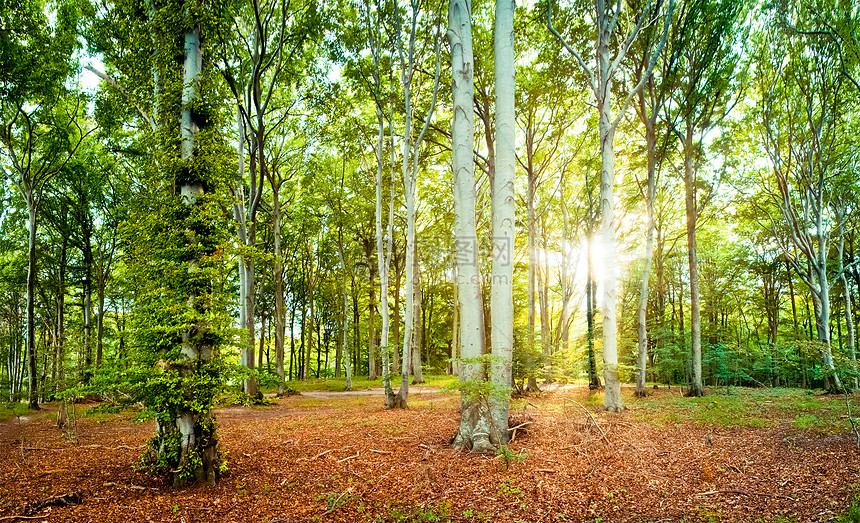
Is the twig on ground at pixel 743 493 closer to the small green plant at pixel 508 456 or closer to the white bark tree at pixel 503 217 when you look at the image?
the small green plant at pixel 508 456

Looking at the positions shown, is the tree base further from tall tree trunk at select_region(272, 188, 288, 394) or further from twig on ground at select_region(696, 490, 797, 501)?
twig on ground at select_region(696, 490, 797, 501)

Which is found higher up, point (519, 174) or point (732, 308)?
point (519, 174)

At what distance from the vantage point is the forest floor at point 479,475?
3830 mm

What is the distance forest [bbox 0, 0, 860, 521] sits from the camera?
4.66m

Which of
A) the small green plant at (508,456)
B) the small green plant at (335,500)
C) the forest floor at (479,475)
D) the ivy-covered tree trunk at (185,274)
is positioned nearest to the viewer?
the forest floor at (479,475)

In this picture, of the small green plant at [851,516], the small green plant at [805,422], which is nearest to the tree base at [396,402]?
the small green plant at [805,422]

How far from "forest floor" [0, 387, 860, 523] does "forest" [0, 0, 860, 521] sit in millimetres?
72

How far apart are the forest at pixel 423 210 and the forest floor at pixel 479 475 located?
7 centimetres

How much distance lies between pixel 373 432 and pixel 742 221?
2011cm

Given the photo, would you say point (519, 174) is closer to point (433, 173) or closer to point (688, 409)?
point (433, 173)

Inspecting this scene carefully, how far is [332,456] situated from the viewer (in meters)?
5.89

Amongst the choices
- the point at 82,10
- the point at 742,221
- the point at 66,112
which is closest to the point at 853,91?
the point at 742,221

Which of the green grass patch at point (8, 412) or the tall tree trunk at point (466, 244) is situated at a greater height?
the tall tree trunk at point (466, 244)

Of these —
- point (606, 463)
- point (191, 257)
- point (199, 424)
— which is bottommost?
point (606, 463)
